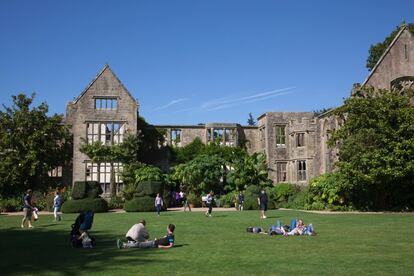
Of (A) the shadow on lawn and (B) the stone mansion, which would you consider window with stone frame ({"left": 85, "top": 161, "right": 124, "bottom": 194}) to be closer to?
(B) the stone mansion

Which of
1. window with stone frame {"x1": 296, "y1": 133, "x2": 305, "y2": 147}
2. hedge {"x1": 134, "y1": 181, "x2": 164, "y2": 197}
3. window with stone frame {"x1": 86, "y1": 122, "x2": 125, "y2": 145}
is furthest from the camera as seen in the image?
window with stone frame {"x1": 296, "y1": 133, "x2": 305, "y2": 147}

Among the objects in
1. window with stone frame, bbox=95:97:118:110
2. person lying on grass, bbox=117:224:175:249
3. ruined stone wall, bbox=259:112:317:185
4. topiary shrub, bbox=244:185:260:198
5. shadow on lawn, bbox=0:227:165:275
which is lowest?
shadow on lawn, bbox=0:227:165:275

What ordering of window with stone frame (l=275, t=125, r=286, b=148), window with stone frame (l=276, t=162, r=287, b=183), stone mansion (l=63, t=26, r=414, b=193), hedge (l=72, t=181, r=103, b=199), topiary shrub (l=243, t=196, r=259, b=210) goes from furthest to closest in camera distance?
1. window with stone frame (l=275, t=125, r=286, b=148)
2. window with stone frame (l=276, t=162, r=287, b=183)
3. stone mansion (l=63, t=26, r=414, b=193)
4. topiary shrub (l=243, t=196, r=259, b=210)
5. hedge (l=72, t=181, r=103, b=199)

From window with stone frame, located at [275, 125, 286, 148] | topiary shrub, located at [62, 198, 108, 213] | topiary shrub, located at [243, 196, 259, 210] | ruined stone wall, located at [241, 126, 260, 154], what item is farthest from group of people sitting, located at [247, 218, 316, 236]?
ruined stone wall, located at [241, 126, 260, 154]

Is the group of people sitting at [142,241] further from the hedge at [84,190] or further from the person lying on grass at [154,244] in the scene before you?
the hedge at [84,190]

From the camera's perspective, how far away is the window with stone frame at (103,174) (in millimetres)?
41000

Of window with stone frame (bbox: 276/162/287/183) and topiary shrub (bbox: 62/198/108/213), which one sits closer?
topiary shrub (bbox: 62/198/108/213)

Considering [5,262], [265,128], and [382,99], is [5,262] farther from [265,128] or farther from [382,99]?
[265,128]

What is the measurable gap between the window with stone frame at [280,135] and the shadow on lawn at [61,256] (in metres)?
30.6

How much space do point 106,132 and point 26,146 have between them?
7.38 meters

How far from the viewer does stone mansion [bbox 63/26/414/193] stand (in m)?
40.9

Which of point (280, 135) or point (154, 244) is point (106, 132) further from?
point (154, 244)

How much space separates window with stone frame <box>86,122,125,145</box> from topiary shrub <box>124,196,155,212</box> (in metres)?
9.41

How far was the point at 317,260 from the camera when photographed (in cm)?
1047
